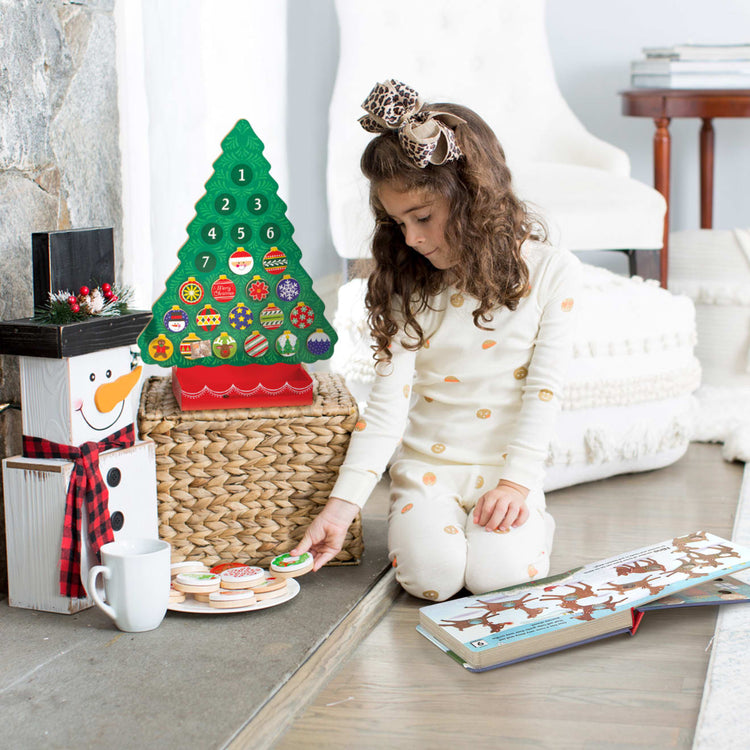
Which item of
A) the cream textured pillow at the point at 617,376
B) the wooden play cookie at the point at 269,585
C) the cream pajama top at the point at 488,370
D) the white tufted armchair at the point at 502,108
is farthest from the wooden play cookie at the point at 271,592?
the white tufted armchair at the point at 502,108

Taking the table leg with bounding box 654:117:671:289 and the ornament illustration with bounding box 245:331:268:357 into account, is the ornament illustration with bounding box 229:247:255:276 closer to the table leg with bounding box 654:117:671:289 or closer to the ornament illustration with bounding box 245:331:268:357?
the ornament illustration with bounding box 245:331:268:357

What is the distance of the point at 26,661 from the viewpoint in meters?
0.95

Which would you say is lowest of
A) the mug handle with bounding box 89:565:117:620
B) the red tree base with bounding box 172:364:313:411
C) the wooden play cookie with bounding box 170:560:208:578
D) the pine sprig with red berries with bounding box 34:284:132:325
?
the wooden play cookie with bounding box 170:560:208:578

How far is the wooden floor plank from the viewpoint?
0.85m

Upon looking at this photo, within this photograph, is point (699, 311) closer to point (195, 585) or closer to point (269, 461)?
point (269, 461)

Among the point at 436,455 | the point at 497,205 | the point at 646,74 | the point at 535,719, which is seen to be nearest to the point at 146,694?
the point at 535,719

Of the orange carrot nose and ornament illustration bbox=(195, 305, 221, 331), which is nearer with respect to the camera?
the orange carrot nose

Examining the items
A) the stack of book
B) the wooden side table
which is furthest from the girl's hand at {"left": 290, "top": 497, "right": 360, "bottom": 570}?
the stack of book

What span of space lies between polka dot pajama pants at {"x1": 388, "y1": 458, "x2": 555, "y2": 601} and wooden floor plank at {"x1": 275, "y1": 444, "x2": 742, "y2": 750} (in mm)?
52

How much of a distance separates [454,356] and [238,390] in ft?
0.90

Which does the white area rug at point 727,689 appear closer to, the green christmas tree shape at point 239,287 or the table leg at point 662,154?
the green christmas tree shape at point 239,287

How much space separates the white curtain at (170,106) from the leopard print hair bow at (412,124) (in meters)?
0.48

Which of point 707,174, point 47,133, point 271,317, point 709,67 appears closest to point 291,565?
point 271,317

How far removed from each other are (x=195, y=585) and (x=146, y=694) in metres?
0.19
